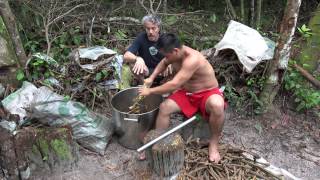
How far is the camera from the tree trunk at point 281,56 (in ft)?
13.8

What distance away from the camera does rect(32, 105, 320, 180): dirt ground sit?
3.78 meters

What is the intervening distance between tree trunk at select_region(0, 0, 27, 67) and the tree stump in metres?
1.92

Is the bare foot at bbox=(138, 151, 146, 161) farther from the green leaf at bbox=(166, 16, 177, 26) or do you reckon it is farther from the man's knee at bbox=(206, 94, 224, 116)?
the green leaf at bbox=(166, 16, 177, 26)

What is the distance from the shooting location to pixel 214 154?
376cm

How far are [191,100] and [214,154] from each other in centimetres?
55

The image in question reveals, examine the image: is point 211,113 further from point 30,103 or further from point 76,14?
point 76,14

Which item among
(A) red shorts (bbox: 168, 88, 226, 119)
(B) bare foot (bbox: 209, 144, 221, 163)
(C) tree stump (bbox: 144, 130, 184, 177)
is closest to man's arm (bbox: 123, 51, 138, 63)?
(A) red shorts (bbox: 168, 88, 226, 119)

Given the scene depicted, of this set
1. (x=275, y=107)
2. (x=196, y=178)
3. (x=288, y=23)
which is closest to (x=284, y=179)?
(x=196, y=178)

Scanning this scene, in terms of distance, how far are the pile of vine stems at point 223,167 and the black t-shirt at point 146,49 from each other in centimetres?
113

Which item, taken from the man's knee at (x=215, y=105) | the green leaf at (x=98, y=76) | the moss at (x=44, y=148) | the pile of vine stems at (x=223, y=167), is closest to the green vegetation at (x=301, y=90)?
the pile of vine stems at (x=223, y=167)

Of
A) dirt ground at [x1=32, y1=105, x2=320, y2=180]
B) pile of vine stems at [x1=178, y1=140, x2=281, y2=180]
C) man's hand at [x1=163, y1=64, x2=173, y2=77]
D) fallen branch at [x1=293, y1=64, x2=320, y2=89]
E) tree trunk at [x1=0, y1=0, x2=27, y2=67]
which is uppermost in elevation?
tree trunk at [x1=0, y1=0, x2=27, y2=67]

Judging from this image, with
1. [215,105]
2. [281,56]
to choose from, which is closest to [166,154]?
[215,105]

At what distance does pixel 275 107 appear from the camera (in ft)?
15.5

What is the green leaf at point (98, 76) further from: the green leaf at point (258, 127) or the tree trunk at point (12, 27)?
the green leaf at point (258, 127)
